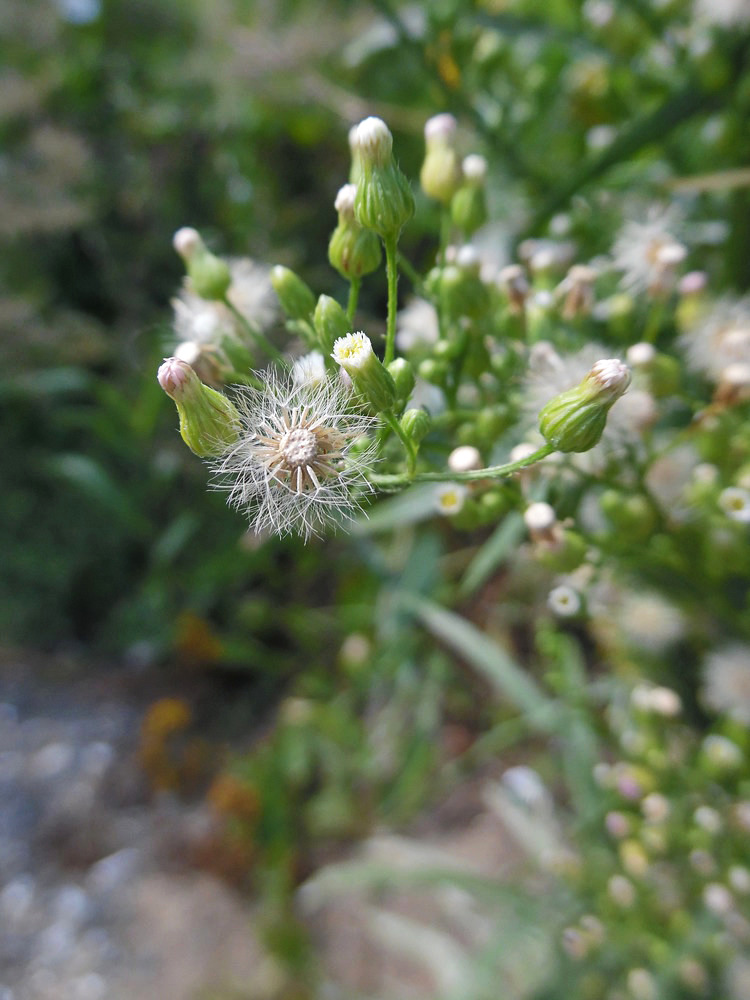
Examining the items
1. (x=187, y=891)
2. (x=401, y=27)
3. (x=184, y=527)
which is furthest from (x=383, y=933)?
(x=401, y=27)

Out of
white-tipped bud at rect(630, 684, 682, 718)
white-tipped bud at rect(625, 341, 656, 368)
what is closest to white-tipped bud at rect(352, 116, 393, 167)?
white-tipped bud at rect(625, 341, 656, 368)

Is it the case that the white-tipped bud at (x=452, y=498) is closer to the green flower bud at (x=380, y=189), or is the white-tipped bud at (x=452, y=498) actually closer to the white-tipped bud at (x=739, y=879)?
the green flower bud at (x=380, y=189)

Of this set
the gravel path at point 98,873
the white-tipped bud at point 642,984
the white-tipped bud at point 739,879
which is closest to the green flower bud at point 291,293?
the white-tipped bud at point 739,879

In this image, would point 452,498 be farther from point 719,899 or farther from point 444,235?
point 719,899

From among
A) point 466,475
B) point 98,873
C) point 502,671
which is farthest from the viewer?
point 98,873

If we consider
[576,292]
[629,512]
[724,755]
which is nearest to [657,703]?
[724,755]
